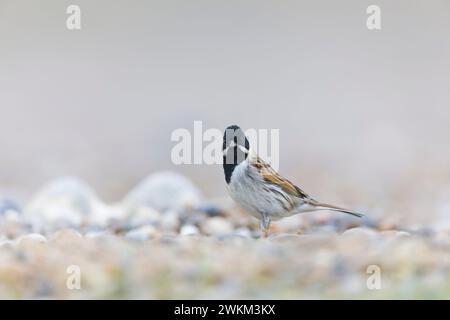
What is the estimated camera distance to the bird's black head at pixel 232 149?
6.25 feet

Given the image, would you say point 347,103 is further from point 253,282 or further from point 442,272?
point 253,282

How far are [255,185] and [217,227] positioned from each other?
37 cm

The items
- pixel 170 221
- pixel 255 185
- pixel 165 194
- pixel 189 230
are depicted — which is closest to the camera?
pixel 255 185

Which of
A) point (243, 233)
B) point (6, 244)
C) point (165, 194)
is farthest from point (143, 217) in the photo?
point (6, 244)

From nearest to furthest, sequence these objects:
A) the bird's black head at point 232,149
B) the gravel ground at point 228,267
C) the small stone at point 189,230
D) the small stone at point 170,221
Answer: the gravel ground at point 228,267 < the bird's black head at point 232,149 < the small stone at point 189,230 < the small stone at point 170,221

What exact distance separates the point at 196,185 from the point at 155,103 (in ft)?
1.24

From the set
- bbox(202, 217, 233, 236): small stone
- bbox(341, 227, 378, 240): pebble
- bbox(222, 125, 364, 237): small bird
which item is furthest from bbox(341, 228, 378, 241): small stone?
bbox(202, 217, 233, 236): small stone

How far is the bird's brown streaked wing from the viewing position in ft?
6.44

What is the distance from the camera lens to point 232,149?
1914 millimetres

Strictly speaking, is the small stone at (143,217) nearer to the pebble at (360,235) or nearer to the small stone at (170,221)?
the small stone at (170,221)

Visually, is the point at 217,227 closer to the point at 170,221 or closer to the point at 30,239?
the point at 170,221

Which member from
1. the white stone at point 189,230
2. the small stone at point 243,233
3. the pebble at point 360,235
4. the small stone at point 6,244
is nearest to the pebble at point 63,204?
the small stone at point 6,244

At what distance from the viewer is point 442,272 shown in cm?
168

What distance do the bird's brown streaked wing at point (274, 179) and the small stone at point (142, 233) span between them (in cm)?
40
